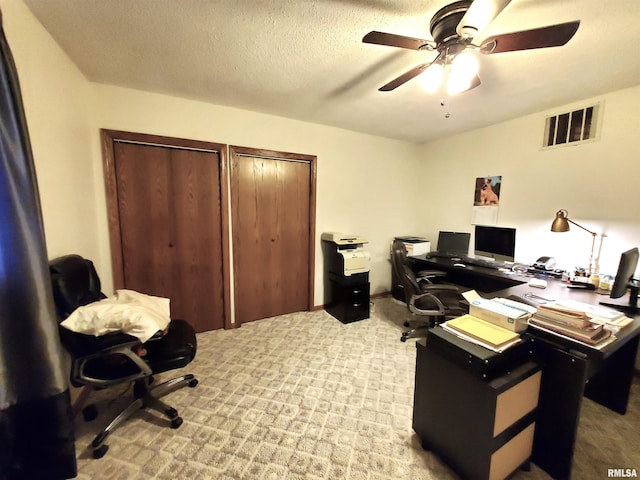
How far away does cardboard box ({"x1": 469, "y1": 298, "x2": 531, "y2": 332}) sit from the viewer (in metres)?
1.26

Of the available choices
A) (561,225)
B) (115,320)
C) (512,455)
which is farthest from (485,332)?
(115,320)

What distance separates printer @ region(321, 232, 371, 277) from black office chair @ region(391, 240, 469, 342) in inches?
22.1

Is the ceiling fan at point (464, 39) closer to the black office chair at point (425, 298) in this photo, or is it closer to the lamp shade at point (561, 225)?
the black office chair at point (425, 298)

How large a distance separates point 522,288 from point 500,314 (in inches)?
41.1

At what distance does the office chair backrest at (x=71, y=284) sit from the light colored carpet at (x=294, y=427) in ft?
2.66

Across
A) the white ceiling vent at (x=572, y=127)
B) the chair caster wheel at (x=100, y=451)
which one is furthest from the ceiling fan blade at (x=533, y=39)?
the chair caster wheel at (x=100, y=451)

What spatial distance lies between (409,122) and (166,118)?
2659 millimetres

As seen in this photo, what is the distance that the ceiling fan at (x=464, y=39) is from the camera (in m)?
1.04

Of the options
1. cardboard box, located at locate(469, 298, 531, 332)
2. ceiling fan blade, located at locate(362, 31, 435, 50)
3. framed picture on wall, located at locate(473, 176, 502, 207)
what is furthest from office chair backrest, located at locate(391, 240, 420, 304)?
ceiling fan blade, located at locate(362, 31, 435, 50)

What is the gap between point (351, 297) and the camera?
304 centimetres

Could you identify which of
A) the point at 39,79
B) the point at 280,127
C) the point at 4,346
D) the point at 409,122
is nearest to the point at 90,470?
the point at 4,346

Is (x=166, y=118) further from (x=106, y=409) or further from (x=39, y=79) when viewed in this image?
(x=106, y=409)

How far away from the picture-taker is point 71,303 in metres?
1.43

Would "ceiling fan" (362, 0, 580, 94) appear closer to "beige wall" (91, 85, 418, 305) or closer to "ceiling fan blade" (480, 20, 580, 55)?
"ceiling fan blade" (480, 20, 580, 55)
